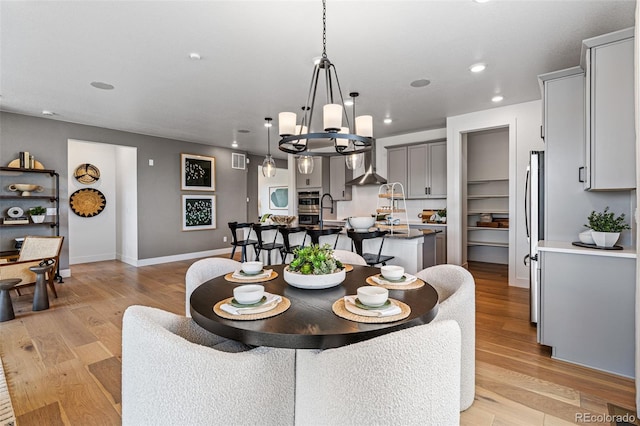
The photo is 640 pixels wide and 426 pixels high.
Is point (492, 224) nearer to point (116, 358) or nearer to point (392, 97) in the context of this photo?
point (392, 97)

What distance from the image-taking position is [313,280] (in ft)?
5.30

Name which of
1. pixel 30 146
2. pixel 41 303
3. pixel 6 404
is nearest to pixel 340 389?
pixel 6 404

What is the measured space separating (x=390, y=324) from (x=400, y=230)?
3151 mm

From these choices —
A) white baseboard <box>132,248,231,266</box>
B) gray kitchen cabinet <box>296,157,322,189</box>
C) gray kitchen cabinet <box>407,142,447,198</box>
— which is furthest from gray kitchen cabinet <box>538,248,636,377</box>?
white baseboard <box>132,248,231,266</box>

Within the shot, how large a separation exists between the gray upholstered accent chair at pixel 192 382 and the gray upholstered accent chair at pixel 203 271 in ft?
2.75

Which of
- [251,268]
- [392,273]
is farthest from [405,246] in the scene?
[251,268]

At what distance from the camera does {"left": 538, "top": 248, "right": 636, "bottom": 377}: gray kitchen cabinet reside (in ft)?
6.95

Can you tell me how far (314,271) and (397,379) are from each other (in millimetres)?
819

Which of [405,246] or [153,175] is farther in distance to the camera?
[153,175]

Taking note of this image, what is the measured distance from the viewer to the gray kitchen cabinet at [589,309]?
2117 millimetres

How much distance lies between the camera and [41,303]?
3537mm

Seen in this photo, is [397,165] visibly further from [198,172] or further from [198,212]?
[198,212]

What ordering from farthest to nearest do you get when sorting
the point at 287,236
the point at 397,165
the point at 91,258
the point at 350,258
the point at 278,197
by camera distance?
1. the point at 278,197
2. the point at 91,258
3. the point at 397,165
4. the point at 287,236
5. the point at 350,258

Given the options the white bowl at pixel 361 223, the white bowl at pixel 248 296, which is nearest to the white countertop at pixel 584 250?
the white bowl at pixel 361 223
